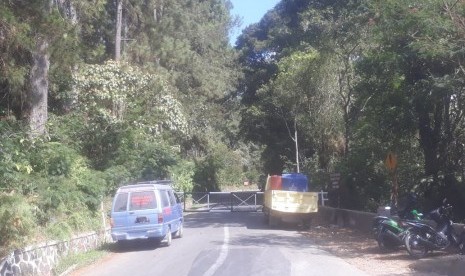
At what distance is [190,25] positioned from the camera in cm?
5222

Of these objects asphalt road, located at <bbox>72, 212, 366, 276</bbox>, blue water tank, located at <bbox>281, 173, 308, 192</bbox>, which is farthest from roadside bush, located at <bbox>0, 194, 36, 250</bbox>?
blue water tank, located at <bbox>281, 173, 308, 192</bbox>

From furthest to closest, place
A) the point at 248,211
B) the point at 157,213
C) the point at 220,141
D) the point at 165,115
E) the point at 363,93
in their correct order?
the point at 220,141 < the point at 248,211 < the point at 165,115 < the point at 363,93 < the point at 157,213

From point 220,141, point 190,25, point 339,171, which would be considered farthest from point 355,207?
point 220,141

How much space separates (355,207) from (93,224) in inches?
532

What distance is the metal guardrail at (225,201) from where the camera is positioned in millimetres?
42934

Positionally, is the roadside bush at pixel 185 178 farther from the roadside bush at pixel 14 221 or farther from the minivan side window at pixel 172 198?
the roadside bush at pixel 14 221

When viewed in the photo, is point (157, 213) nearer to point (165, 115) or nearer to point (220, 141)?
point (165, 115)

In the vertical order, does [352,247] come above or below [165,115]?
below

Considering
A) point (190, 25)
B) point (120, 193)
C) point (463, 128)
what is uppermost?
point (190, 25)

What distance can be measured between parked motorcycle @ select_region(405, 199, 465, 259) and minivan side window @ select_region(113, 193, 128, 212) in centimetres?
871

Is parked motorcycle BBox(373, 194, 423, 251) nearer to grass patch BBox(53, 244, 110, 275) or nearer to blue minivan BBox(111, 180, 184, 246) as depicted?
blue minivan BBox(111, 180, 184, 246)

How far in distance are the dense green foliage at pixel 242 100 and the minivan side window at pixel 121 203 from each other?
1.12m

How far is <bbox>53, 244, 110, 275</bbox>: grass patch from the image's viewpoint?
54.8ft

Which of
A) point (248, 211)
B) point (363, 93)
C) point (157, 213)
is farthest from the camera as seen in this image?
point (248, 211)
